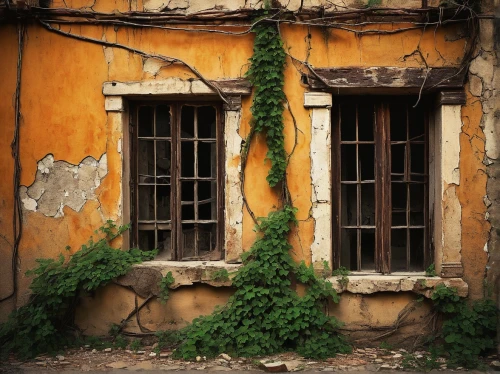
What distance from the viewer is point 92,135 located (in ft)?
16.9

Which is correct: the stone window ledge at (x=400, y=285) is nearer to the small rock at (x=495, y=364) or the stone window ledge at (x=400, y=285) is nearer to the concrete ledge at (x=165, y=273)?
the small rock at (x=495, y=364)

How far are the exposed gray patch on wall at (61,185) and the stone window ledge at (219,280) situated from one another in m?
0.97

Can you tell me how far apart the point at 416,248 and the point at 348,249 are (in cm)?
76

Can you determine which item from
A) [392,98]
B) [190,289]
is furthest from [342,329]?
[392,98]

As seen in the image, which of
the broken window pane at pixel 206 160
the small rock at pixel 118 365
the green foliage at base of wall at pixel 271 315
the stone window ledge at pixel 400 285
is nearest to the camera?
the small rock at pixel 118 365

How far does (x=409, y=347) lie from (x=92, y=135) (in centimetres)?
403

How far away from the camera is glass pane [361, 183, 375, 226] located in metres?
5.36

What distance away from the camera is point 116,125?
5133 millimetres

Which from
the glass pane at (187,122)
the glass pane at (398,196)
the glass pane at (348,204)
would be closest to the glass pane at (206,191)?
the glass pane at (187,122)

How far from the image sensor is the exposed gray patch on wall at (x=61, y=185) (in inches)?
202

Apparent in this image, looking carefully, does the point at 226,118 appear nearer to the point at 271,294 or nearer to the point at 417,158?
the point at 271,294

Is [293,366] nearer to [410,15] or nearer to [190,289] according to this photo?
[190,289]

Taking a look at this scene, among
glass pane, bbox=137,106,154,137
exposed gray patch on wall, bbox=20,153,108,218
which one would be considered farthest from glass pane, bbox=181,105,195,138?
exposed gray patch on wall, bbox=20,153,108,218

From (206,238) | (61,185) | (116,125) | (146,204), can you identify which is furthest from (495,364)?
(61,185)
